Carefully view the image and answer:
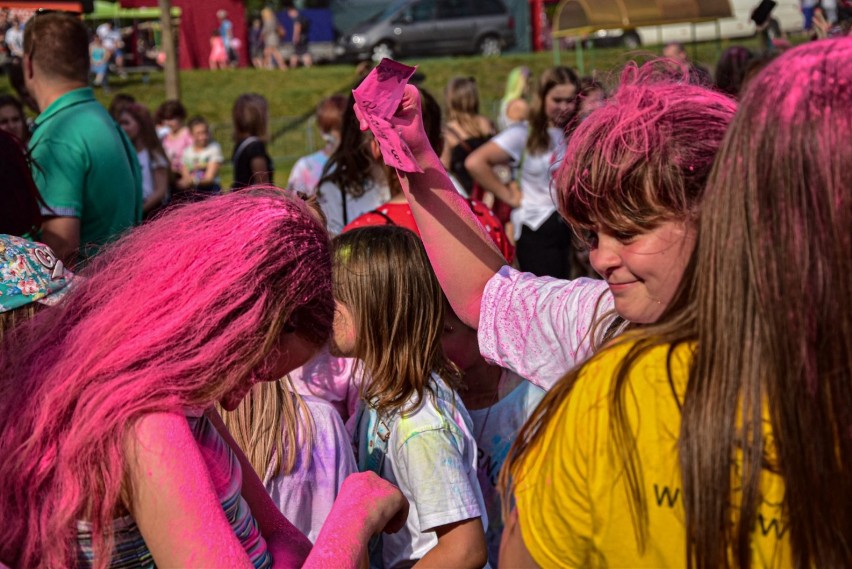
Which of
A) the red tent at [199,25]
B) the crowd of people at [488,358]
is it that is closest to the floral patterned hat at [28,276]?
the crowd of people at [488,358]

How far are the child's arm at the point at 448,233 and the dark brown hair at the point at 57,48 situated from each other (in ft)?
8.55

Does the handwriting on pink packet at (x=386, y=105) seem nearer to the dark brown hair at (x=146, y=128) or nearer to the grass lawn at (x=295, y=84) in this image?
the dark brown hair at (x=146, y=128)

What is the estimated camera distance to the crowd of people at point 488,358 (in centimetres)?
119

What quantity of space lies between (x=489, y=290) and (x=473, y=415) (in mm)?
914

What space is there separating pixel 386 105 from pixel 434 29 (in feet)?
83.1

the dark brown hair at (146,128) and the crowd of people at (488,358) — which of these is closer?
the crowd of people at (488,358)

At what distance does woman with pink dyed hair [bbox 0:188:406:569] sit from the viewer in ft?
4.83

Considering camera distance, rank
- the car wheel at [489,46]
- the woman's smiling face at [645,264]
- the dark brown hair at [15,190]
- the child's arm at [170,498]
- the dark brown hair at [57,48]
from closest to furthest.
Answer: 1. the child's arm at [170,498]
2. the woman's smiling face at [645,264]
3. the dark brown hair at [15,190]
4. the dark brown hair at [57,48]
5. the car wheel at [489,46]

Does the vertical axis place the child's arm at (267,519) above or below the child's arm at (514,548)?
below

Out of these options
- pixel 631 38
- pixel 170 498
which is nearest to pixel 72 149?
pixel 170 498

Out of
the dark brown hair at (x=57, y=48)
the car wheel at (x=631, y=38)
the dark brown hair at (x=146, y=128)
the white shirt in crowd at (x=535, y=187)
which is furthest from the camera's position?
the car wheel at (x=631, y=38)

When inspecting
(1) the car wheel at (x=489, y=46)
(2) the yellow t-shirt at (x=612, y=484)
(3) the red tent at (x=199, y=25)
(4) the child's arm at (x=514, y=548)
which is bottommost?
(4) the child's arm at (x=514, y=548)

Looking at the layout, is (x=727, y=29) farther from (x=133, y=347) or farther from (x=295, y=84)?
(x=133, y=347)

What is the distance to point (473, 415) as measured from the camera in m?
2.87
